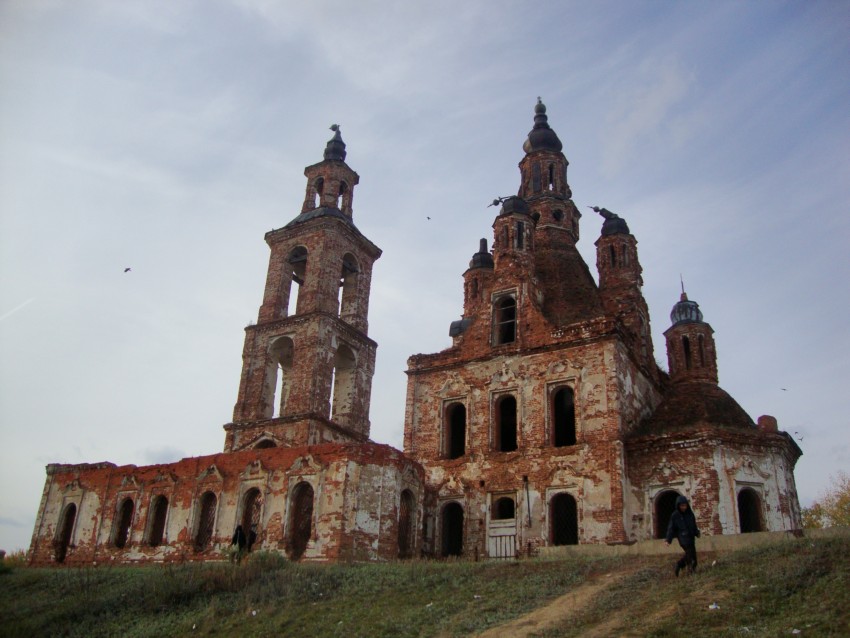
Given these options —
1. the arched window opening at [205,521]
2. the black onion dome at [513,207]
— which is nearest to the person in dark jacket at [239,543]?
the arched window opening at [205,521]

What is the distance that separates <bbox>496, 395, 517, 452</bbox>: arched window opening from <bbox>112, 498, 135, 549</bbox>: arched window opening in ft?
44.0

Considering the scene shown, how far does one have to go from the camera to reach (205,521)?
85.5 ft

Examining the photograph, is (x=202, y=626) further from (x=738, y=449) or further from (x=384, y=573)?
(x=738, y=449)

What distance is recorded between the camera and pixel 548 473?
24.1 meters

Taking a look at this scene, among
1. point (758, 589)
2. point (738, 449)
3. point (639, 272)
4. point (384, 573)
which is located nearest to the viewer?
point (758, 589)

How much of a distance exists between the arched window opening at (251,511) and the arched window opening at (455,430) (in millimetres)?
6520

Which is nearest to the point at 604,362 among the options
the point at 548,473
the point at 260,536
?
the point at 548,473

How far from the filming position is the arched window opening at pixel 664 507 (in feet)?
74.6

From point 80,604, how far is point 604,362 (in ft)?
52.8

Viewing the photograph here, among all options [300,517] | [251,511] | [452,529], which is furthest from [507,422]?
[251,511]

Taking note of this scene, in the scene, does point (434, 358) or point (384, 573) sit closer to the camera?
point (384, 573)

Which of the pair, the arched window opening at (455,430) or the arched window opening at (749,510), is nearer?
the arched window opening at (749,510)

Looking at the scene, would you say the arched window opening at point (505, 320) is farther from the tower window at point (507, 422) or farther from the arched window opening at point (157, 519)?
the arched window opening at point (157, 519)

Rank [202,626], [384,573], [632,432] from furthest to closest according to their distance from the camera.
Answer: [632,432], [384,573], [202,626]
